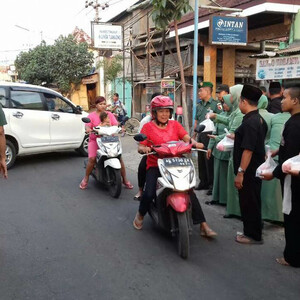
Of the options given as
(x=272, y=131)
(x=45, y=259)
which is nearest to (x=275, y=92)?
(x=272, y=131)

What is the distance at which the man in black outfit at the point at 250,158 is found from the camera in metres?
3.70

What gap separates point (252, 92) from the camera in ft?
12.3

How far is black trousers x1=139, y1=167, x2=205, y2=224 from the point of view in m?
3.96

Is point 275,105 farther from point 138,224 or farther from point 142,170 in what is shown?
point 138,224

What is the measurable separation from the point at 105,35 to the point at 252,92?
16.1 meters

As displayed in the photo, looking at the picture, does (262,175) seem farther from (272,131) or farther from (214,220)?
(214,220)

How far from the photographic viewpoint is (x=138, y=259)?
3.63 m

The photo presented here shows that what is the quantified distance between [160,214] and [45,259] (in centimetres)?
128

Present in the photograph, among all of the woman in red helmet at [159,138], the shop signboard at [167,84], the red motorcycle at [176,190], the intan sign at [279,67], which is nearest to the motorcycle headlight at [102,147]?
the woman in red helmet at [159,138]

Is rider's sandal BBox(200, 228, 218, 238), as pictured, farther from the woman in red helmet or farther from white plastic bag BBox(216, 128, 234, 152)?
white plastic bag BBox(216, 128, 234, 152)

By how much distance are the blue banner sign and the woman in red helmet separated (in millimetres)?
5813

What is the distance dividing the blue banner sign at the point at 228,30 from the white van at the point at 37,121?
Answer: 4.08m

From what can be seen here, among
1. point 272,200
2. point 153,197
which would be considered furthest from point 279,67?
point 153,197

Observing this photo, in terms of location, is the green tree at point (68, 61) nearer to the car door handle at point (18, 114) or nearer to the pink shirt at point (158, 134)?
the car door handle at point (18, 114)
